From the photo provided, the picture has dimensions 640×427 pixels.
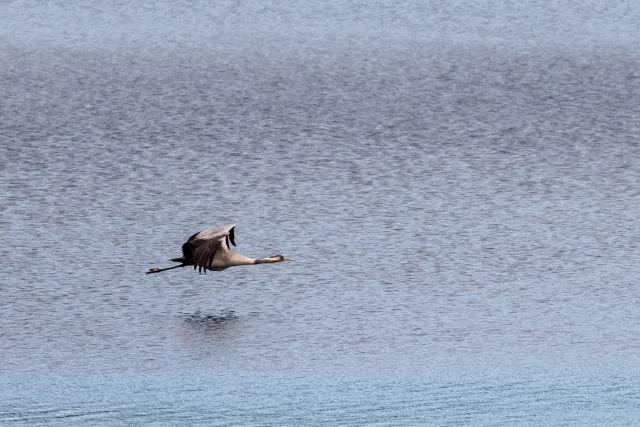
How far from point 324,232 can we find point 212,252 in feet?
16.2

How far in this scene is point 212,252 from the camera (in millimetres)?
21078

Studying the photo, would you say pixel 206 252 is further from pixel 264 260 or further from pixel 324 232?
pixel 324 232

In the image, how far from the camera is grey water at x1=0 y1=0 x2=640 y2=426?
57.6 ft

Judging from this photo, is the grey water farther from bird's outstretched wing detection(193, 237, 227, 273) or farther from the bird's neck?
bird's outstretched wing detection(193, 237, 227, 273)

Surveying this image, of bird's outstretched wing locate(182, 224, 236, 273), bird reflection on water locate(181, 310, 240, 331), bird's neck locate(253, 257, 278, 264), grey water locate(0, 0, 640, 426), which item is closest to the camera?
grey water locate(0, 0, 640, 426)

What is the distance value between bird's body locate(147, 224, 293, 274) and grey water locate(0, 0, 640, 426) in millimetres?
525

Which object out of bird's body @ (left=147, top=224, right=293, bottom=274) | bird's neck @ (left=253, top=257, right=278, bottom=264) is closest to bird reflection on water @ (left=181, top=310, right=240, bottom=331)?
bird's body @ (left=147, top=224, right=293, bottom=274)

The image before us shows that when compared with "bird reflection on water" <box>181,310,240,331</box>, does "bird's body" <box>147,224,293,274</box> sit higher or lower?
higher

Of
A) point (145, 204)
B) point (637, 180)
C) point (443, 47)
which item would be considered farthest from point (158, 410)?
point (443, 47)

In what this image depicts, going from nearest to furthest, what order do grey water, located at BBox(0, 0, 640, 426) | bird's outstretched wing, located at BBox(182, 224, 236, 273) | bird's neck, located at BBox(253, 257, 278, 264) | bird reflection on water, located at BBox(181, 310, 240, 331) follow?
grey water, located at BBox(0, 0, 640, 426) → bird reflection on water, located at BBox(181, 310, 240, 331) → bird's outstretched wing, located at BBox(182, 224, 236, 273) → bird's neck, located at BBox(253, 257, 278, 264)

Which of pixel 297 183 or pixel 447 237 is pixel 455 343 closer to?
pixel 447 237

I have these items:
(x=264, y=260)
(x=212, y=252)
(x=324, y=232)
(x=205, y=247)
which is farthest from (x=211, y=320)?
(x=324, y=232)

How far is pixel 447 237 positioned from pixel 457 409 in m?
9.04

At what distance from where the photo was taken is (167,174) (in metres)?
30.9
